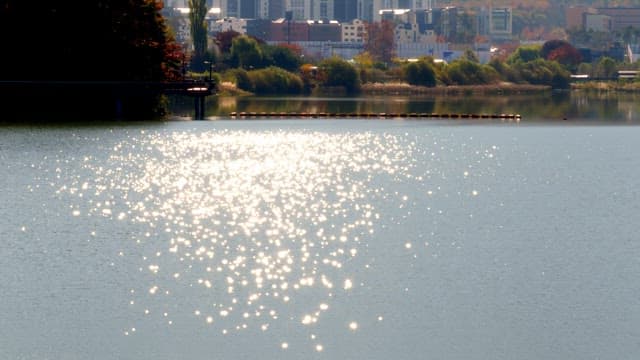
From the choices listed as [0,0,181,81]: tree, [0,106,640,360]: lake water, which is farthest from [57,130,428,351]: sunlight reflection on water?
[0,0,181,81]: tree

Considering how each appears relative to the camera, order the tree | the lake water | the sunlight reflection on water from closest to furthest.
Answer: the lake water → the sunlight reflection on water → the tree

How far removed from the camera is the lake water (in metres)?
38.2

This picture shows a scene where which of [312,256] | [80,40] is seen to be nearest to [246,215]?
[312,256]

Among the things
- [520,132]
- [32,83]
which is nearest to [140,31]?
[32,83]

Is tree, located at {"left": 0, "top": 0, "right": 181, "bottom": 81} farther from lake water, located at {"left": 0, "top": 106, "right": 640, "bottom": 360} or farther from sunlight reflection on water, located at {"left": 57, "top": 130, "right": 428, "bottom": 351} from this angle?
lake water, located at {"left": 0, "top": 106, "right": 640, "bottom": 360}

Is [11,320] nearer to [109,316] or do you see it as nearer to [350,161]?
[109,316]

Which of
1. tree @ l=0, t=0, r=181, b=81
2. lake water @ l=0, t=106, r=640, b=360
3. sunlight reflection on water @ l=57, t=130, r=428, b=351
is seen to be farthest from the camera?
tree @ l=0, t=0, r=181, b=81

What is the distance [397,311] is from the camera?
41375mm

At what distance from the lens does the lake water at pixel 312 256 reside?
3825cm

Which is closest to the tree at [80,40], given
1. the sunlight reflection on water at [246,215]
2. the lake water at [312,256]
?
the sunlight reflection on water at [246,215]

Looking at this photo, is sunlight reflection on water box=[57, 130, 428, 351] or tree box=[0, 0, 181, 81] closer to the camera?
sunlight reflection on water box=[57, 130, 428, 351]

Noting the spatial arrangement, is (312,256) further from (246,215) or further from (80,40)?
(80,40)

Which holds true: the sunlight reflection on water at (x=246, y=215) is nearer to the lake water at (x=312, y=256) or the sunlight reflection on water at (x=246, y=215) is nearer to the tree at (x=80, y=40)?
the lake water at (x=312, y=256)

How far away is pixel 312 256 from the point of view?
50875mm
